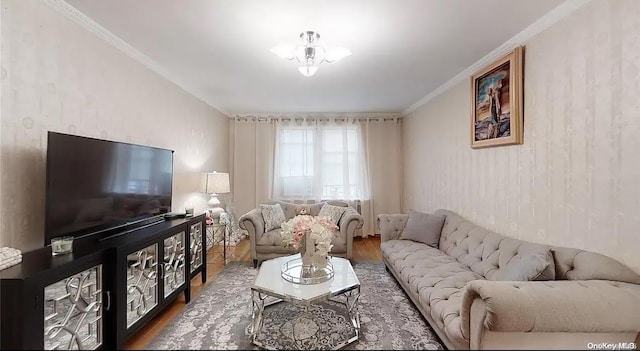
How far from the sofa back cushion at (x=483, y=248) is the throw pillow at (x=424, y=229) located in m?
0.07

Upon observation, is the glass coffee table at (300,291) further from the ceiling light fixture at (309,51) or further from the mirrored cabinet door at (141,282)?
the ceiling light fixture at (309,51)

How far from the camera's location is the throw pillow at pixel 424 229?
3637mm

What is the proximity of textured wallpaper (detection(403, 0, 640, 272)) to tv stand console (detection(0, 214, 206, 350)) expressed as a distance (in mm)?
2514

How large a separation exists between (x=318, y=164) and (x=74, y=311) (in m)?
4.61

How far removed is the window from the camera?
5.95m

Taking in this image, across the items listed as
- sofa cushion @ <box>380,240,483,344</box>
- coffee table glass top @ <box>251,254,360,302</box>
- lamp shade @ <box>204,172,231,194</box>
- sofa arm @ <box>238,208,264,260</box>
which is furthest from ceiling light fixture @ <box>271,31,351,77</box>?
lamp shade @ <box>204,172,231,194</box>

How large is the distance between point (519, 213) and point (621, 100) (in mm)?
1153

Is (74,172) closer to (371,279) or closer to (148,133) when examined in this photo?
(148,133)

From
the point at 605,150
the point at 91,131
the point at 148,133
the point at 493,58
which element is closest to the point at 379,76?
the point at 493,58

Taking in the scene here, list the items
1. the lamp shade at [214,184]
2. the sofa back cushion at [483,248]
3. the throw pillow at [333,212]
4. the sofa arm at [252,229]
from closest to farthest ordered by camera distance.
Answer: the sofa back cushion at [483,248] < the sofa arm at [252,229] < the lamp shade at [214,184] < the throw pillow at [333,212]

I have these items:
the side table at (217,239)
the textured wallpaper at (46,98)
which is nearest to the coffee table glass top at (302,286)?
the textured wallpaper at (46,98)

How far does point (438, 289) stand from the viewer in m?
2.30

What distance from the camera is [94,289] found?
1.80 meters

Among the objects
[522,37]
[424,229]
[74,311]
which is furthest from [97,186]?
[522,37]
